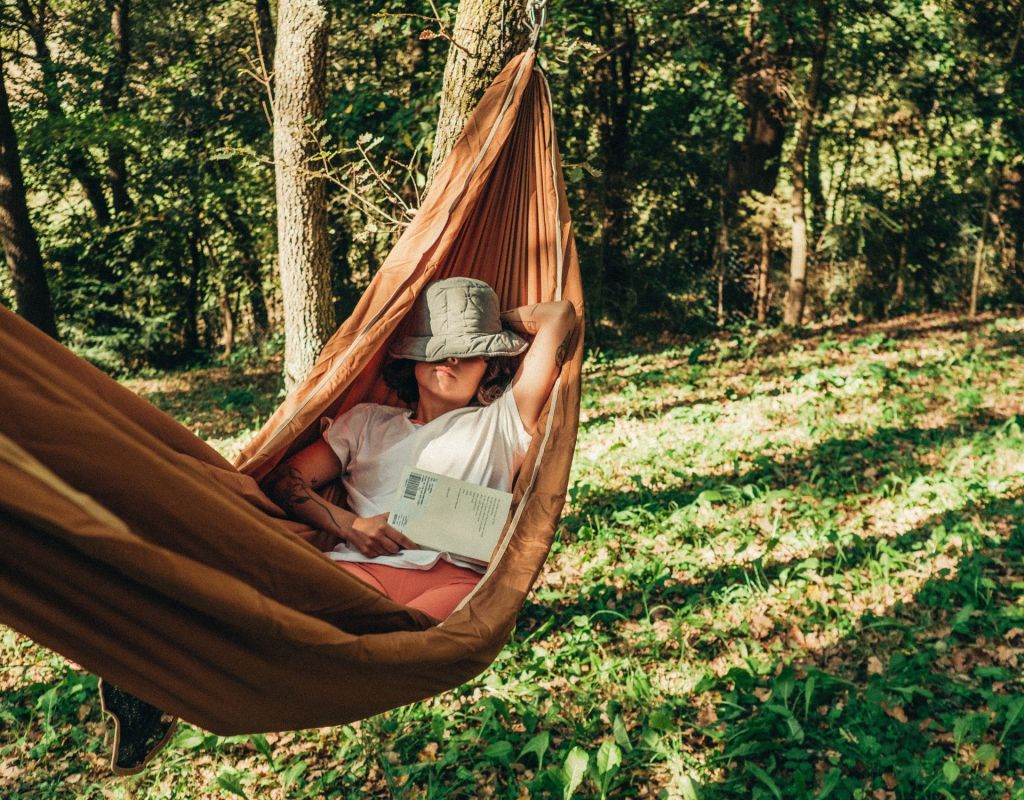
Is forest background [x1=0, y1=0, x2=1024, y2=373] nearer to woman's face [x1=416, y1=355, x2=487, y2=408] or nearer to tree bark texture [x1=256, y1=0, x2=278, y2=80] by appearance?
tree bark texture [x1=256, y1=0, x2=278, y2=80]

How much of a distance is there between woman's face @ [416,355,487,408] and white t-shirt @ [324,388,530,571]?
4 cm

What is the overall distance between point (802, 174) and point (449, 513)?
5.51 meters

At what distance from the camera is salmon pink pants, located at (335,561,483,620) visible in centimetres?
186

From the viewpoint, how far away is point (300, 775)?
216 cm

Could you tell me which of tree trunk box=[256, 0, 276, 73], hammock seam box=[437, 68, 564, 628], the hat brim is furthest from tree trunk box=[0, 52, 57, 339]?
hammock seam box=[437, 68, 564, 628]

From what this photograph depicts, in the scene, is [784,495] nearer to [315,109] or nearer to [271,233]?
[315,109]

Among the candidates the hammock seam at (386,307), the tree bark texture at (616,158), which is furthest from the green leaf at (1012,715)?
the tree bark texture at (616,158)

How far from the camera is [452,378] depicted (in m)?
2.29

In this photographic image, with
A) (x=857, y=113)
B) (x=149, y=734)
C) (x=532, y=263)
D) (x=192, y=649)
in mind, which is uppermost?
(x=857, y=113)

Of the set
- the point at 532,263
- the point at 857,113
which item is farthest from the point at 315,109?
the point at 857,113

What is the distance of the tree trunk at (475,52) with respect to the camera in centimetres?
264

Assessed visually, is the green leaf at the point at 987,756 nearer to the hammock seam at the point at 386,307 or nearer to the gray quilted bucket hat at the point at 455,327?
the gray quilted bucket hat at the point at 455,327

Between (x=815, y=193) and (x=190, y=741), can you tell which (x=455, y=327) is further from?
(x=815, y=193)

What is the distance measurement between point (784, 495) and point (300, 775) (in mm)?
2176
